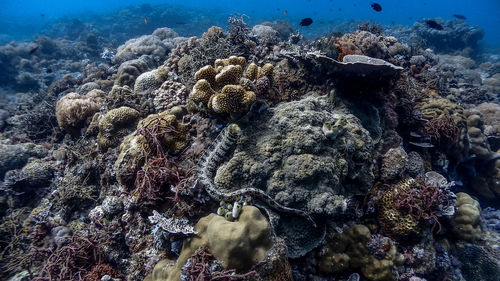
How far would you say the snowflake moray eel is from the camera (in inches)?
141

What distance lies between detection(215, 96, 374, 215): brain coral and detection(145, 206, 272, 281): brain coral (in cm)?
78

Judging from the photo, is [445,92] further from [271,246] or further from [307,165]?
[271,246]

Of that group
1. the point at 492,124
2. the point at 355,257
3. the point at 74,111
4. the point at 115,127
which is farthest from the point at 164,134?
the point at 492,124

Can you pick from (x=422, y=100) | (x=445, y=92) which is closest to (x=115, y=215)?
(x=422, y=100)

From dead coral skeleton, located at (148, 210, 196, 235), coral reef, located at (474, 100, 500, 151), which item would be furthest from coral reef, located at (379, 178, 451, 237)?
coral reef, located at (474, 100, 500, 151)

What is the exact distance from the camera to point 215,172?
4195 millimetres

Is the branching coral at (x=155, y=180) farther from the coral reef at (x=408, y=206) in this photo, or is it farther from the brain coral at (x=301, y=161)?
the coral reef at (x=408, y=206)

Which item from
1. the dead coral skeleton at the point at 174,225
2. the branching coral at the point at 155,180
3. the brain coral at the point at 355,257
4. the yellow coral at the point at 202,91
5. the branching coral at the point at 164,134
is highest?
the yellow coral at the point at 202,91

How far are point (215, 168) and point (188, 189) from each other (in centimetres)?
58

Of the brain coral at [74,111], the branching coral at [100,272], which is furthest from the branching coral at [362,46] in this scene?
the brain coral at [74,111]

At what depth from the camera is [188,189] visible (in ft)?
13.1

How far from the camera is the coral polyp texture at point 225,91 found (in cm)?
395

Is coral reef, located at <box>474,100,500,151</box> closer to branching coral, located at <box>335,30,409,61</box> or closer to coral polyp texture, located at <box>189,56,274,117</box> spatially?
branching coral, located at <box>335,30,409,61</box>

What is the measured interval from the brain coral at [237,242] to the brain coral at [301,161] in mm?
782
